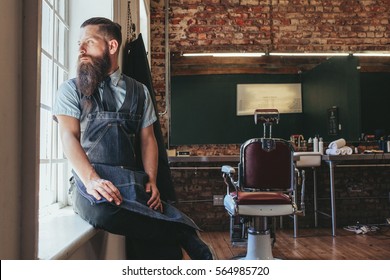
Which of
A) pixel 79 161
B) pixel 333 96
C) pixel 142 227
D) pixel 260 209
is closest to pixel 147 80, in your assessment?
pixel 79 161

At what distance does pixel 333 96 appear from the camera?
171 inches

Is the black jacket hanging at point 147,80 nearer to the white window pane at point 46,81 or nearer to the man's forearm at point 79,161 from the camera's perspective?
the white window pane at point 46,81

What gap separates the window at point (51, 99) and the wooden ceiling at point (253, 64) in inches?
105

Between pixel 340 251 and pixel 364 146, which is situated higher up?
pixel 364 146

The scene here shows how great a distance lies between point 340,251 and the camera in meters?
3.15

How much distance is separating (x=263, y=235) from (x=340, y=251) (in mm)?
814

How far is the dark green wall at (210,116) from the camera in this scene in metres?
4.38

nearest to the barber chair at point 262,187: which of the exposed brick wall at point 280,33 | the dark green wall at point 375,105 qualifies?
the exposed brick wall at point 280,33

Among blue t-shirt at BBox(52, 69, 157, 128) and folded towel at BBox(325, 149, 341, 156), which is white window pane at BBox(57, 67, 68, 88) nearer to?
blue t-shirt at BBox(52, 69, 157, 128)

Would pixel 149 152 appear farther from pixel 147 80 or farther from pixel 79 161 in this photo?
pixel 147 80

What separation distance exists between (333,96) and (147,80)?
2.91 metres

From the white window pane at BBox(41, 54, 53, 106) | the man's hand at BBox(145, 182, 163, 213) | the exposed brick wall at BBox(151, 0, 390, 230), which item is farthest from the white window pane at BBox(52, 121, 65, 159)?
the exposed brick wall at BBox(151, 0, 390, 230)
